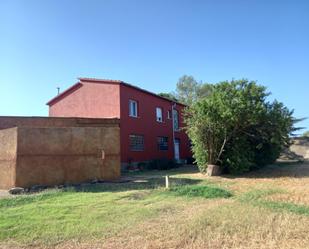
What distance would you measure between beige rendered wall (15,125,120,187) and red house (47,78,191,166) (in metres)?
8.38

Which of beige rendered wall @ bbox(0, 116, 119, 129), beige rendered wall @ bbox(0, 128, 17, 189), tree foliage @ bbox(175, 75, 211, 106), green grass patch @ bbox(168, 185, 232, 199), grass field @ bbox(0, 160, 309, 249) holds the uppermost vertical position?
tree foliage @ bbox(175, 75, 211, 106)

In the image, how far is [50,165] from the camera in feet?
55.0

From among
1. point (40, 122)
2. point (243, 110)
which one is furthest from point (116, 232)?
point (40, 122)

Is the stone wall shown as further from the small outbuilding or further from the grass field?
the small outbuilding

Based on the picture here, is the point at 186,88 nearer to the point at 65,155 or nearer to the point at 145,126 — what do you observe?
the point at 145,126

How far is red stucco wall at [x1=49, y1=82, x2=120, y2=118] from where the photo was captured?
2747 centimetres

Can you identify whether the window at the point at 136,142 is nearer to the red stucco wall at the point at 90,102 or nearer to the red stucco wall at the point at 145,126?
the red stucco wall at the point at 145,126

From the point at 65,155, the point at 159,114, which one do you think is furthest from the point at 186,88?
the point at 65,155

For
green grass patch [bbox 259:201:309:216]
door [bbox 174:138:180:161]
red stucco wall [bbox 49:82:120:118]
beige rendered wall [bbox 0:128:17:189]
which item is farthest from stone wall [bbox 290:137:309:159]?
beige rendered wall [bbox 0:128:17:189]

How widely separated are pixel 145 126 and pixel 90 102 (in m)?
4.91

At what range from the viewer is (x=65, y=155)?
17.2 m

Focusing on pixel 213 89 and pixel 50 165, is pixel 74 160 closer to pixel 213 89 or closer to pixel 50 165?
pixel 50 165

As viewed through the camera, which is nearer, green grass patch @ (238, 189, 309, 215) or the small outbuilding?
green grass patch @ (238, 189, 309, 215)

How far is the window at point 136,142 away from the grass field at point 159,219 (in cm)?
1413
